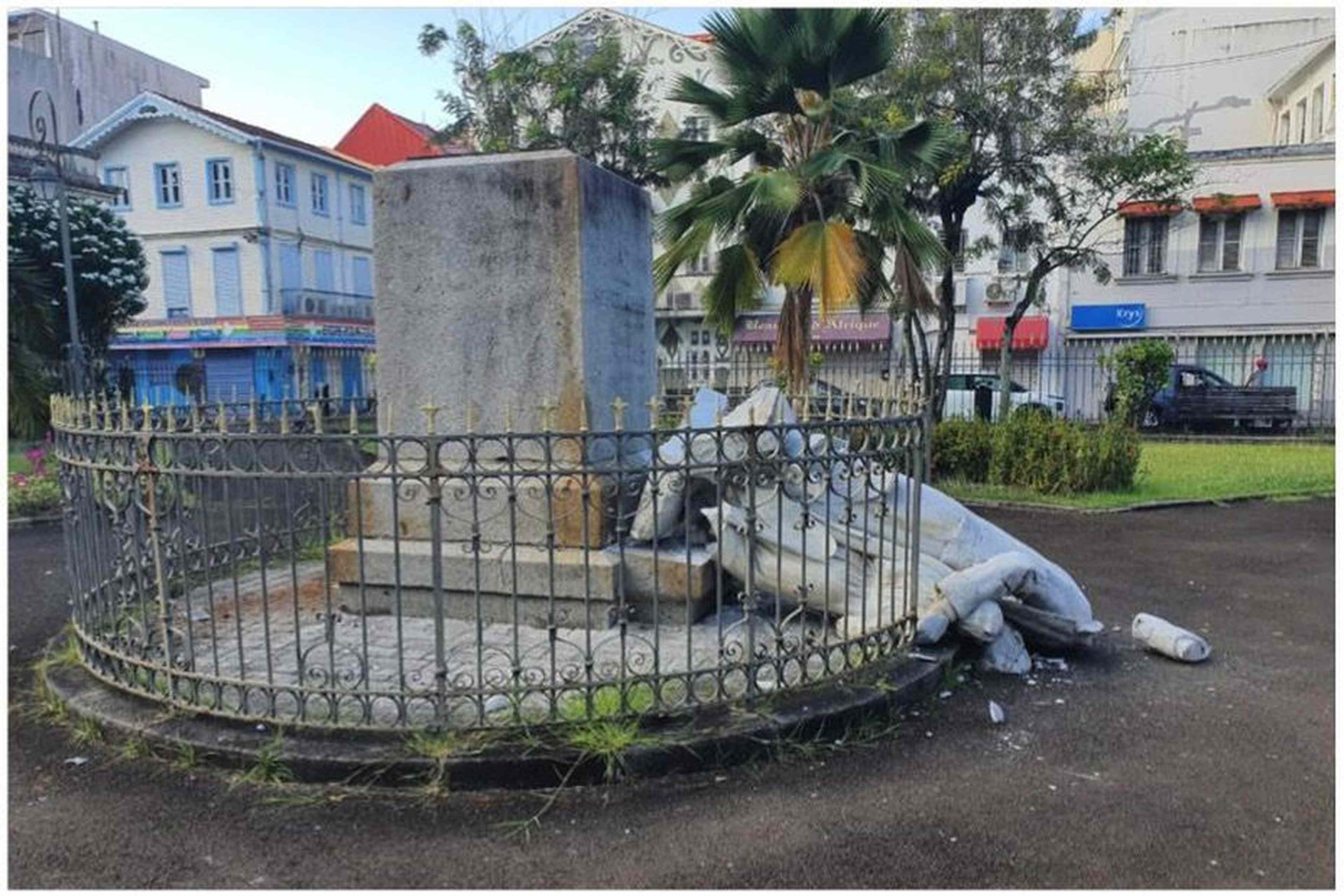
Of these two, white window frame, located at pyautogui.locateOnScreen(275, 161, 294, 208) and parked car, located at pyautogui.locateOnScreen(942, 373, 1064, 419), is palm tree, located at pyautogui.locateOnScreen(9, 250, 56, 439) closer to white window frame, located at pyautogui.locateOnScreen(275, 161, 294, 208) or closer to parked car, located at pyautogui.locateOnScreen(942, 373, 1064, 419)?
parked car, located at pyautogui.locateOnScreen(942, 373, 1064, 419)

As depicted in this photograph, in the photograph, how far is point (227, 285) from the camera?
3016 centimetres

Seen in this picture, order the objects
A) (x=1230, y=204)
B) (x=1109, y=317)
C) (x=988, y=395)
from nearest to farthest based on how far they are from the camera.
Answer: (x=988, y=395) → (x=1230, y=204) → (x=1109, y=317)

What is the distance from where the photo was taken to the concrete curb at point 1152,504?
9.98 meters

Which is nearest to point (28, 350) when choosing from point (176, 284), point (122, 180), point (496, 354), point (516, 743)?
point (496, 354)

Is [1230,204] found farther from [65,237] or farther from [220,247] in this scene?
[220,247]

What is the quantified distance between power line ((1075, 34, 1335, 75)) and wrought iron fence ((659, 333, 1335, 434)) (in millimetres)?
8114

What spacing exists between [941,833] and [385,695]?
2102mm

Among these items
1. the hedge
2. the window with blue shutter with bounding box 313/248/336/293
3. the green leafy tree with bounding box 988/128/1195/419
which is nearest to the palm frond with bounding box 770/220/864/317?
the hedge

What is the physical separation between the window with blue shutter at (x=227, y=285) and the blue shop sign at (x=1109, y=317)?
84.0 ft

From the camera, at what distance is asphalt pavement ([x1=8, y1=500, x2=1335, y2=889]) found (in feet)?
9.71

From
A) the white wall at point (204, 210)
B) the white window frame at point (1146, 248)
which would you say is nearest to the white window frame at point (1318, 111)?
the white window frame at point (1146, 248)

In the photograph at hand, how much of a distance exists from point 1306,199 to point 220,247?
103 feet

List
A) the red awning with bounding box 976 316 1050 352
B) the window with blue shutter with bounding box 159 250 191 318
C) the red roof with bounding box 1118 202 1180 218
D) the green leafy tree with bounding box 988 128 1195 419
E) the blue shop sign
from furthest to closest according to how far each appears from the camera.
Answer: the window with blue shutter with bounding box 159 250 191 318 → the red awning with bounding box 976 316 1050 352 → the blue shop sign → the red roof with bounding box 1118 202 1180 218 → the green leafy tree with bounding box 988 128 1195 419

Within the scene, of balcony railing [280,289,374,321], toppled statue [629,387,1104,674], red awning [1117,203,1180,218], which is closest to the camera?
toppled statue [629,387,1104,674]
